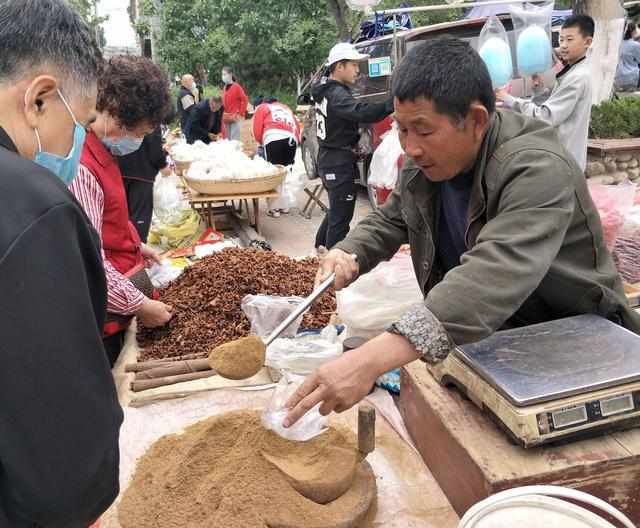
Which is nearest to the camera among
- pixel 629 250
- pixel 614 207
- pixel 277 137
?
pixel 614 207

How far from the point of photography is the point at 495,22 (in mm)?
4562

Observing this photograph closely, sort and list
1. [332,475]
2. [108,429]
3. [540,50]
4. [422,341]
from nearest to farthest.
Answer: [108,429] < [422,341] < [332,475] < [540,50]

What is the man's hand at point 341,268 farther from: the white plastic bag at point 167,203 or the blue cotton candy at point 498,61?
the white plastic bag at point 167,203

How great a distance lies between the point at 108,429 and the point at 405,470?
1010 mm

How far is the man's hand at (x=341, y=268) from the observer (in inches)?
72.9

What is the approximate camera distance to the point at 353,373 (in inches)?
48.6

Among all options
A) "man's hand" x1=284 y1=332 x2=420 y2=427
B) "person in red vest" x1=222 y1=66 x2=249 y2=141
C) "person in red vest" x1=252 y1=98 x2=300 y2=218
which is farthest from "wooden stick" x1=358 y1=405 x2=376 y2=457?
"person in red vest" x1=222 y1=66 x2=249 y2=141

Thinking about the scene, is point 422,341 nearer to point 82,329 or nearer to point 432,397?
point 432,397

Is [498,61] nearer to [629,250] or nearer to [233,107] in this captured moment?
[629,250]

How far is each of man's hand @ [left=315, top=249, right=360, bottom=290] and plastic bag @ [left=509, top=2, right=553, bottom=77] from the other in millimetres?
3359

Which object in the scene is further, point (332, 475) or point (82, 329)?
point (332, 475)

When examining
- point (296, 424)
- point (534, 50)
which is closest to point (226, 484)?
point (296, 424)

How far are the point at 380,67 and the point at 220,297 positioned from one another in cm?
388

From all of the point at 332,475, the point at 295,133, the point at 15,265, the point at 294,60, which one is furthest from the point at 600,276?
the point at 294,60
